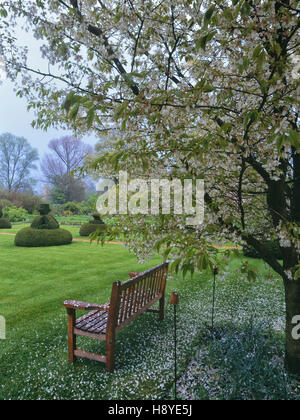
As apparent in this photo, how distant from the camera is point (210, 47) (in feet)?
7.89

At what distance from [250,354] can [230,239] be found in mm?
1499

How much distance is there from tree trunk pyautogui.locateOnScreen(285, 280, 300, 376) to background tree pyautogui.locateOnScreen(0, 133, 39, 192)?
42.6m

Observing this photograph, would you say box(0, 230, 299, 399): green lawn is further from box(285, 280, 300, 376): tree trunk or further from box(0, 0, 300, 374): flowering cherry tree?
box(0, 0, 300, 374): flowering cherry tree

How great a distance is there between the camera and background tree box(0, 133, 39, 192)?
132 ft

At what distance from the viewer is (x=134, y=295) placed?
360 cm

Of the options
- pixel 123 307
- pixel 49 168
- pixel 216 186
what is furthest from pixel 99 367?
pixel 49 168

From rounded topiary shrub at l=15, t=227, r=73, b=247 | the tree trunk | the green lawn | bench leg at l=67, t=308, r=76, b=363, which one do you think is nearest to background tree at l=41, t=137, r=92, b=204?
rounded topiary shrub at l=15, t=227, r=73, b=247

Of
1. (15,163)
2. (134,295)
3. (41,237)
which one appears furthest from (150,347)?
(15,163)

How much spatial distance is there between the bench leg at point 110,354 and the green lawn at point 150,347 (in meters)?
0.08

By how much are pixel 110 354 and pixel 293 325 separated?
6.32 ft

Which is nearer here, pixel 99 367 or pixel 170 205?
pixel 170 205

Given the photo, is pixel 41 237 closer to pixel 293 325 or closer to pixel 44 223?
pixel 44 223

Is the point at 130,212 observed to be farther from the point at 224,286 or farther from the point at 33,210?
the point at 33,210

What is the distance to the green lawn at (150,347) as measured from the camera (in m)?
2.73
